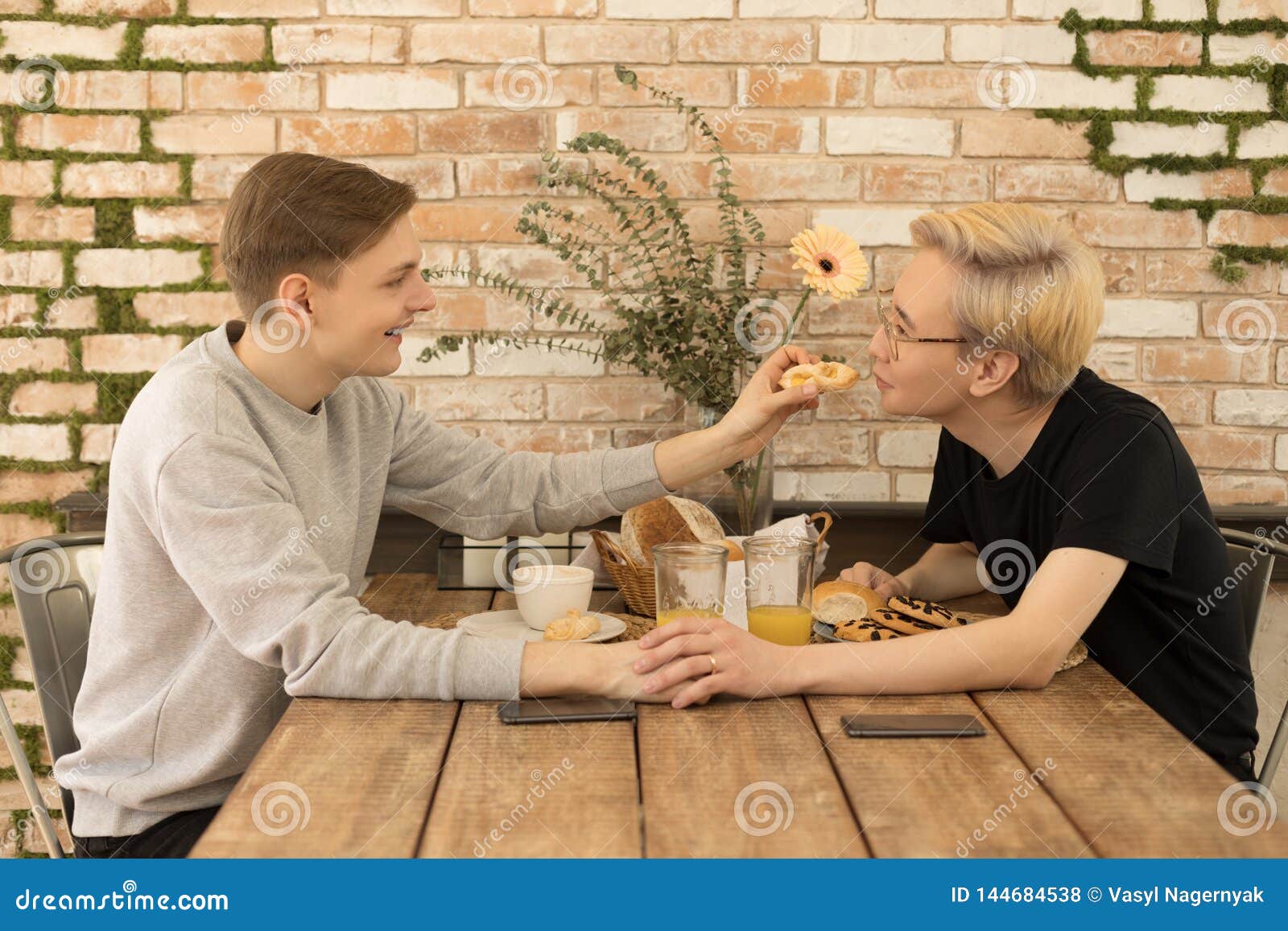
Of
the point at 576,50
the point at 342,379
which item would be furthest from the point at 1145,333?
the point at 342,379

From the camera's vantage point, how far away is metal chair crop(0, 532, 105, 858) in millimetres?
1647

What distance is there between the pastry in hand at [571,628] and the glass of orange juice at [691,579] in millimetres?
117

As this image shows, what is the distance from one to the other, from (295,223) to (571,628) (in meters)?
0.62

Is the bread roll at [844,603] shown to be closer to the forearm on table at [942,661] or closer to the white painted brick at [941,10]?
the forearm on table at [942,661]

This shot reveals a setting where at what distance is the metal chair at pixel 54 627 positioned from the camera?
1647mm

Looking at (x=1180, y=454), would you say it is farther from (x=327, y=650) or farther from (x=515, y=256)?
(x=515, y=256)

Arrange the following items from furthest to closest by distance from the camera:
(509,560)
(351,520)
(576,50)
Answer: (576,50) < (509,560) < (351,520)

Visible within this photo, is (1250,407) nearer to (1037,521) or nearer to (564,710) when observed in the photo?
(1037,521)

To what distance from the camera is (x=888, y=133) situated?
2.14m

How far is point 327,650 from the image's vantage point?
4.10ft

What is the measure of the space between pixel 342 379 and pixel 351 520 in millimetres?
199

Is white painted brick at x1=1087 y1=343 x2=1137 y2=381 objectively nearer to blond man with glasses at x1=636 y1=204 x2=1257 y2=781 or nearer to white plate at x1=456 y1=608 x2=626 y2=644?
blond man with glasses at x1=636 y1=204 x2=1257 y2=781

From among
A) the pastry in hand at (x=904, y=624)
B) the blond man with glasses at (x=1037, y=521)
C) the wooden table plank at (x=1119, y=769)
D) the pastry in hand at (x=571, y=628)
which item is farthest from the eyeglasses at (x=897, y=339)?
the pastry in hand at (x=571, y=628)

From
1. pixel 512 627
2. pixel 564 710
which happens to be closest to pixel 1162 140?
pixel 512 627
